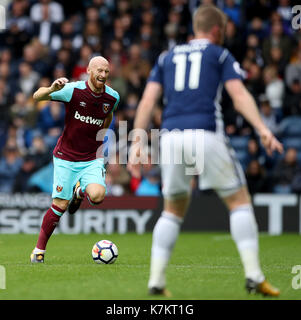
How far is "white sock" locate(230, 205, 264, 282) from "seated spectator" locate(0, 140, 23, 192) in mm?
11316

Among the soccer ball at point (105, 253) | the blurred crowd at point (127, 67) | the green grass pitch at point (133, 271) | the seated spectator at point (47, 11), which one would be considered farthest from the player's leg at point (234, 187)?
the seated spectator at point (47, 11)

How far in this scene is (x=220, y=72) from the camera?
6180 millimetres

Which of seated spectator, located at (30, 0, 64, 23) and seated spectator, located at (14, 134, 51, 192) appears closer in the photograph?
seated spectator, located at (14, 134, 51, 192)

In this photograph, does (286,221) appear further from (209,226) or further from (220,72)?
(220,72)

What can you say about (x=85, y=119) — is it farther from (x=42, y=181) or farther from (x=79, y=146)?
(x=42, y=181)

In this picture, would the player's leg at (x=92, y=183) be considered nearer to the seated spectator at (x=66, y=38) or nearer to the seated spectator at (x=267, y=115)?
the seated spectator at (x=267, y=115)

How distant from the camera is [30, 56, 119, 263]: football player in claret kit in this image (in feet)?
30.0

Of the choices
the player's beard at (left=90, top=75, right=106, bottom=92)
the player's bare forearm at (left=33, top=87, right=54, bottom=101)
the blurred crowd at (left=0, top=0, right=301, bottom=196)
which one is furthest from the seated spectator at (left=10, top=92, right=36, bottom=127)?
the player's bare forearm at (left=33, top=87, right=54, bottom=101)

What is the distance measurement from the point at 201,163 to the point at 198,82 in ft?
2.14

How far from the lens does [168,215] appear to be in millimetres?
6223

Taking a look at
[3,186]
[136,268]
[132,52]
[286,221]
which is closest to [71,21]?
[132,52]

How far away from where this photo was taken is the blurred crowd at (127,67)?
16.1m

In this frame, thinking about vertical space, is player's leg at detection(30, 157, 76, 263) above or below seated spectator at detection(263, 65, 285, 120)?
below

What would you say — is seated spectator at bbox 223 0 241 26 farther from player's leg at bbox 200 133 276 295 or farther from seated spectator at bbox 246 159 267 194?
player's leg at bbox 200 133 276 295
